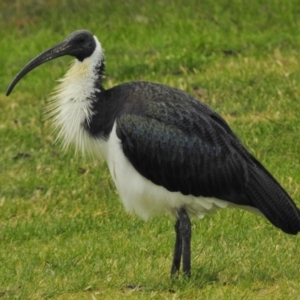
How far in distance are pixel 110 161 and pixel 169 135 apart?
524 millimetres

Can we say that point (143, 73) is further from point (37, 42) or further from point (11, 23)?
point (11, 23)

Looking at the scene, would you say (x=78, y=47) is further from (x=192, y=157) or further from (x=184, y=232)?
(x=184, y=232)

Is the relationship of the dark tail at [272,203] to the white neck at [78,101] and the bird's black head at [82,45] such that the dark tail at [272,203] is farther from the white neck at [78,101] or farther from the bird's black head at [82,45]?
the bird's black head at [82,45]

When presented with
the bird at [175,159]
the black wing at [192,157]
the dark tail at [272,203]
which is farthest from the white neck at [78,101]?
the dark tail at [272,203]

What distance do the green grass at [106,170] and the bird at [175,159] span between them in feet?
1.56

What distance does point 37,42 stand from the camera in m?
16.6

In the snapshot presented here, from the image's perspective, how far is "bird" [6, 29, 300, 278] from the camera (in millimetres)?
7988

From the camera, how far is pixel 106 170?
11.6 meters

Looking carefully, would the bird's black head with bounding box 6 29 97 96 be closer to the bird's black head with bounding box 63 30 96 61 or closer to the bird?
the bird's black head with bounding box 63 30 96 61

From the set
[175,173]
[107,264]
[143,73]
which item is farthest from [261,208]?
[143,73]

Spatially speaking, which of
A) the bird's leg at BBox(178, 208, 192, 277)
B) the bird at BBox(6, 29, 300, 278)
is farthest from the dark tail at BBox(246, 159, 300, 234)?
the bird's leg at BBox(178, 208, 192, 277)

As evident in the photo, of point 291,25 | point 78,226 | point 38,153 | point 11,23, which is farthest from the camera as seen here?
point 11,23

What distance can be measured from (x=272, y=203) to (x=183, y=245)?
0.74 metres

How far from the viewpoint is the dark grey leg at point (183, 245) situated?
8.01 metres
